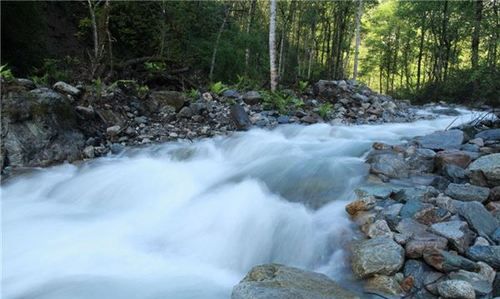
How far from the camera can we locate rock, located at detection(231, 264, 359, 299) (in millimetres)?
3291

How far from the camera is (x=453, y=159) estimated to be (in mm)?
5820

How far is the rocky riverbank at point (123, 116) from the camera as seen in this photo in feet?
24.4

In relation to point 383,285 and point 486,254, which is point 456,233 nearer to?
point 486,254

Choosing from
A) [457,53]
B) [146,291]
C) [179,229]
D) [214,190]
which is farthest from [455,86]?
[146,291]

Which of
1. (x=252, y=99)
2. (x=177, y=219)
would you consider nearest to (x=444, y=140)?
(x=177, y=219)

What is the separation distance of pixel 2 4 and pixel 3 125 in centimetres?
513

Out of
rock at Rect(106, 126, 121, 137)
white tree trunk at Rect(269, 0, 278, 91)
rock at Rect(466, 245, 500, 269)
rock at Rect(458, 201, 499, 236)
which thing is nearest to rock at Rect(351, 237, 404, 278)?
rock at Rect(466, 245, 500, 269)

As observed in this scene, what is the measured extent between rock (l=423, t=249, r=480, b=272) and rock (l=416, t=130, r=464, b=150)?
10.9 ft

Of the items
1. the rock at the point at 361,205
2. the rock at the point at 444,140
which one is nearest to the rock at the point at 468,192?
the rock at the point at 361,205

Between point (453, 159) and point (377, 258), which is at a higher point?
point (453, 159)

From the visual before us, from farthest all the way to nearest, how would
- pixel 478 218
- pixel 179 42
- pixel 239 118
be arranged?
pixel 179 42 → pixel 239 118 → pixel 478 218

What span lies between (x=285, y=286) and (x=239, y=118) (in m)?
6.54

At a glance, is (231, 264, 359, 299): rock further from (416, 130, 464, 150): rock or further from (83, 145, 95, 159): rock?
(83, 145, 95, 159): rock

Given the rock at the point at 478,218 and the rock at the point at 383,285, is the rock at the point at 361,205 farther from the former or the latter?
the rock at the point at 383,285
